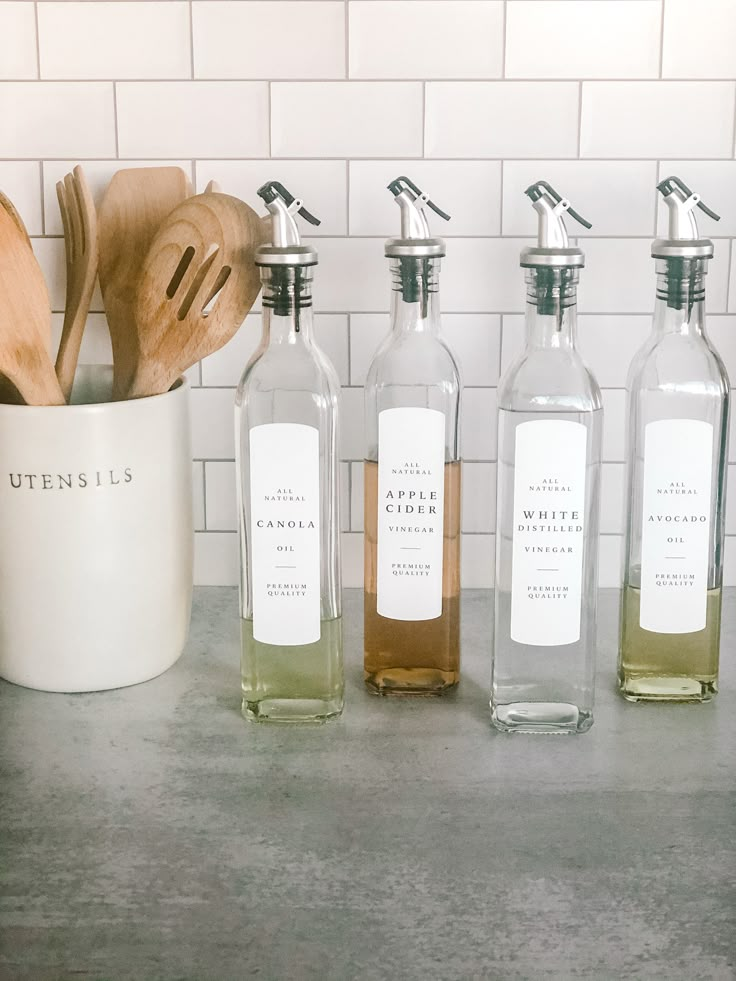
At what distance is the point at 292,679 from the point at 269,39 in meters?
0.54

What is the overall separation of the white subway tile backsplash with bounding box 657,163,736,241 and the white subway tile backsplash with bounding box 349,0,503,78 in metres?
0.18

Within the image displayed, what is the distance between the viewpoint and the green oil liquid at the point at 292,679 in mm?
813

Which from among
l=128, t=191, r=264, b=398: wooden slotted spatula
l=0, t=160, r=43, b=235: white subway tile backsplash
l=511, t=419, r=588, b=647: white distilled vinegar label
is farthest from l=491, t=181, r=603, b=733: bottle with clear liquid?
l=0, t=160, r=43, b=235: white subway tile backsplash

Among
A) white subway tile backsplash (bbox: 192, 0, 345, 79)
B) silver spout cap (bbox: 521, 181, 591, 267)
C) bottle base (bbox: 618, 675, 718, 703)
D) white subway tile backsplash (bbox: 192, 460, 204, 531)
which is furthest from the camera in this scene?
white subway tile backsplash (bbox: 192, 460, 204, 531)

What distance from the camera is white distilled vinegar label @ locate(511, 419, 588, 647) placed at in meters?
0.75

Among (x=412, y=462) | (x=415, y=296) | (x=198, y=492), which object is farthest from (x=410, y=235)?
(x=198, y=492)

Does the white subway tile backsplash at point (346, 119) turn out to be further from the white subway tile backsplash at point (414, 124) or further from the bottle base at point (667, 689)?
the bottle base at point (667, 689)

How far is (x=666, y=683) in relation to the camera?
852 millimetres

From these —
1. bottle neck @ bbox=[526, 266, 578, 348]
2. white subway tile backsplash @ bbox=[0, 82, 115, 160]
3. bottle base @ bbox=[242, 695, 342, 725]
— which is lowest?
bottle base @ bbox=[242, 695, 342, 725]

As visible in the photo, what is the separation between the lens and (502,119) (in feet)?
3.18

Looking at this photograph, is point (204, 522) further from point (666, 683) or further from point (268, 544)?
point (666, 683)

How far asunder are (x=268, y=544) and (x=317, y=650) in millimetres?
→ 87

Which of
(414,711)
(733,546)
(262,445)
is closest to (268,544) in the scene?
(262,445)

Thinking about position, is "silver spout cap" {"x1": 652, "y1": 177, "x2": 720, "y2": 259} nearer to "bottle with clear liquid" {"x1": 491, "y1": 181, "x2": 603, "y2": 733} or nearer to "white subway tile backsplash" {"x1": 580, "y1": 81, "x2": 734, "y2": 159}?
"bottle with clear liquid" {"x1": 491, "y1": 181, "x2": 603, "y2": 733}
